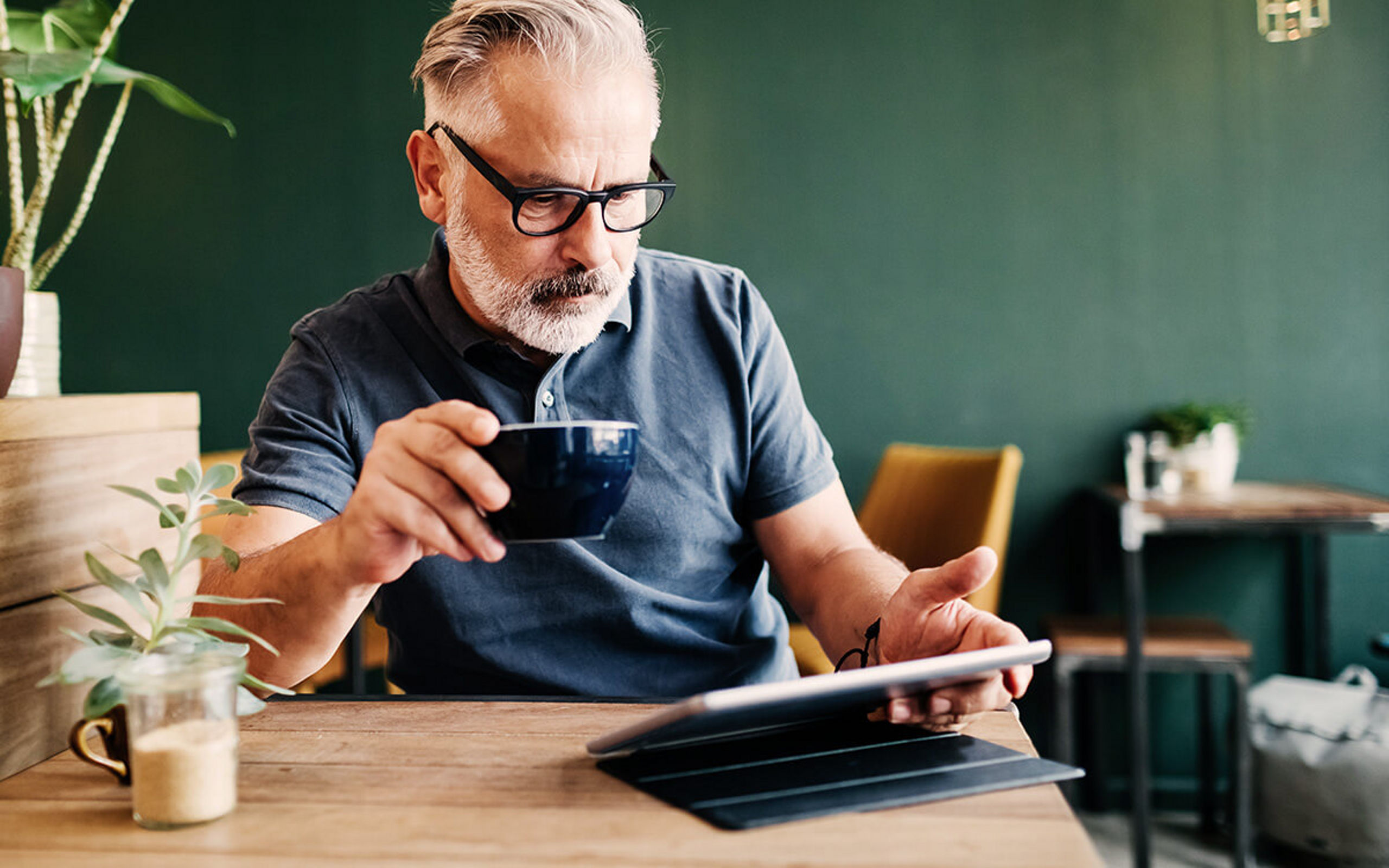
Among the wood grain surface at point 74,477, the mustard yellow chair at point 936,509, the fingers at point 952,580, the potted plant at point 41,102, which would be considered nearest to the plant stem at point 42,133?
the potted plant at point 41,102

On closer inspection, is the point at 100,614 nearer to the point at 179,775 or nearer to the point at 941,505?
the point at 179,775

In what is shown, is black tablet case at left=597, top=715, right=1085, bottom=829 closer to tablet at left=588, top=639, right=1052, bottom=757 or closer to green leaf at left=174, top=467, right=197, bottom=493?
tablet at left=588, top=639, right=1052, bottom=757

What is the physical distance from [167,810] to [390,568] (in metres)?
0.24

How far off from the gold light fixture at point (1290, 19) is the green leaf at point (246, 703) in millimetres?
2798

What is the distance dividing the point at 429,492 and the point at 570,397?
22.4 inches

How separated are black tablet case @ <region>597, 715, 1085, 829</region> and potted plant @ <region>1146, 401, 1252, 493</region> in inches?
89.3

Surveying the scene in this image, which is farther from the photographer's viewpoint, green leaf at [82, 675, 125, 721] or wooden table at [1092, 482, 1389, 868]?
wooden table at [1092, 482, 1389, 868]

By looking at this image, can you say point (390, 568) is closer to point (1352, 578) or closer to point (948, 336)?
point (948, 336)

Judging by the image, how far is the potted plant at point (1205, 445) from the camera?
2.79 metres

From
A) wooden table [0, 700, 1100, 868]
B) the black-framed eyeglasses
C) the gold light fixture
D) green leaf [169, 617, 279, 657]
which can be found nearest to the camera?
wooden table [0, 700, 1100, 868]

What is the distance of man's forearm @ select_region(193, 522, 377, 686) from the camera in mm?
887

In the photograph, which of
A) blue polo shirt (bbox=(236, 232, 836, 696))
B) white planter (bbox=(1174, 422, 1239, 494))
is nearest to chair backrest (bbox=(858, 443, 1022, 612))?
white planter (bbox=(1174, 422, 1239, 494))

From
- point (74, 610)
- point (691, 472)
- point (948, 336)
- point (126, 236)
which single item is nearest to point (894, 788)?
point (691, 472)

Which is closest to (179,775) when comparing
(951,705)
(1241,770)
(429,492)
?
(429,492)
